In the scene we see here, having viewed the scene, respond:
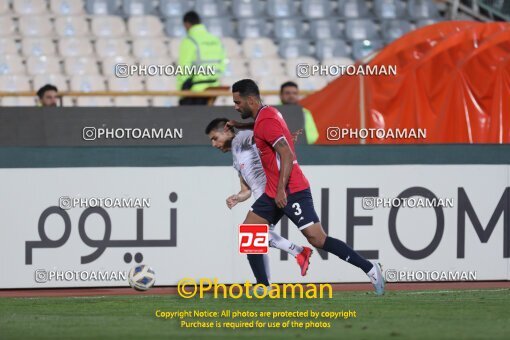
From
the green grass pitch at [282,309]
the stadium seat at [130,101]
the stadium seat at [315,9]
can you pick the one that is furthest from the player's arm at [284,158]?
the stadium seat at [315,9]

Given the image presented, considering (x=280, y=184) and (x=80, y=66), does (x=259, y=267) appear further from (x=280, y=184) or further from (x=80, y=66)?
(x=80, y=66)

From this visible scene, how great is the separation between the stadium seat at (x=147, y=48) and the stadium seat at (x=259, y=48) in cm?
127

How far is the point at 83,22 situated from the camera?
1609 centimetres

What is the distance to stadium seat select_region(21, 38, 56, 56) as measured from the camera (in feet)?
50.9

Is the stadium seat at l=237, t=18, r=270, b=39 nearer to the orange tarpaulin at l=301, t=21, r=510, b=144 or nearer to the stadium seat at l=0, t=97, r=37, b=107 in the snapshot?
the stadium seat at l=0, t=97, r=37, b=107

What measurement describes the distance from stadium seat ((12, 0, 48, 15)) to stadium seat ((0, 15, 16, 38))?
0.64ft

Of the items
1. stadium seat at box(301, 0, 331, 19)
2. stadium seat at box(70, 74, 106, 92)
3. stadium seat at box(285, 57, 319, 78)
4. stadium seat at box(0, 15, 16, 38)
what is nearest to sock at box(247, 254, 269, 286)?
stadium seat at box(70, 74, 106, 92)

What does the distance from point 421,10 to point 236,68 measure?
3.33 metres

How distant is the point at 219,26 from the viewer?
16.9m

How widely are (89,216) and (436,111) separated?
3.65 meters

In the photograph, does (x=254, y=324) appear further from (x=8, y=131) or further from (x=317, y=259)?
(x=8, y=131)

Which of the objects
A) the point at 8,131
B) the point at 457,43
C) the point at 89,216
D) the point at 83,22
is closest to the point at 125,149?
the point at 89,216

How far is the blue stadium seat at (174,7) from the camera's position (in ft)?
55.1

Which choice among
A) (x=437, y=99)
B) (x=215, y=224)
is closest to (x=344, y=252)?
(x=215, y=224)
